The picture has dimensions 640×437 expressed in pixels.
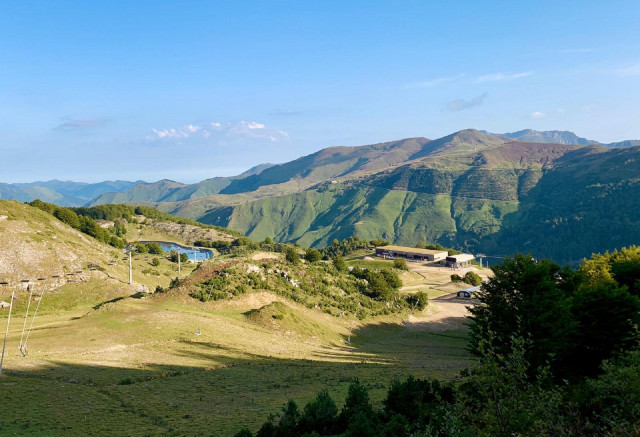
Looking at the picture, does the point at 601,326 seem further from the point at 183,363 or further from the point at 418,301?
the point at 418,301

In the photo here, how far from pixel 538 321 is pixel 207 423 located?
22394 mm

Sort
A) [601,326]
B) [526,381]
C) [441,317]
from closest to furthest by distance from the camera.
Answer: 1. [526,381]
2. [601,326]
3. [441,317]

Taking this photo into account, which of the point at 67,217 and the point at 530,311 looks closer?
the point at 530,311

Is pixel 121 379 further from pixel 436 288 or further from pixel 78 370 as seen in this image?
pixel 436 288

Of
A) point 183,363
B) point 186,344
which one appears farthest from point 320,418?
point 186,344

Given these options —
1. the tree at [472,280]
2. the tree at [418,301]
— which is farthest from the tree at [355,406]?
the tree at [472,280]

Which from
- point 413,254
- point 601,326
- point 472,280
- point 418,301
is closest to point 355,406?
point 601,326

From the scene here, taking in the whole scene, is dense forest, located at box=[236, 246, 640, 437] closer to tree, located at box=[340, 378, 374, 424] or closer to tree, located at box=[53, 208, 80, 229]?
tree, located at box=[340, 378, 374, 424]

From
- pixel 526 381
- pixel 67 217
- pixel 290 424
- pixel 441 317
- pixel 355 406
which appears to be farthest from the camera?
pixel 67 217

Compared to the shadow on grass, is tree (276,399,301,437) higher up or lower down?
higher up

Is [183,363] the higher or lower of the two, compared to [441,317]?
higher

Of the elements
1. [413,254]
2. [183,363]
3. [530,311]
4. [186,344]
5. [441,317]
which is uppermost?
[530,311]

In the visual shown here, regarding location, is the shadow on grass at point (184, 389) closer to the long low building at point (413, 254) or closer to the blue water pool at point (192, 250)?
the blue water pool at point (192, 250)

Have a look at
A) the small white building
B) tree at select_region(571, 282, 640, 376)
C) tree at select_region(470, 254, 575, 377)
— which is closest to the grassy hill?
tree at select_region(470, 254, 575, 377)
